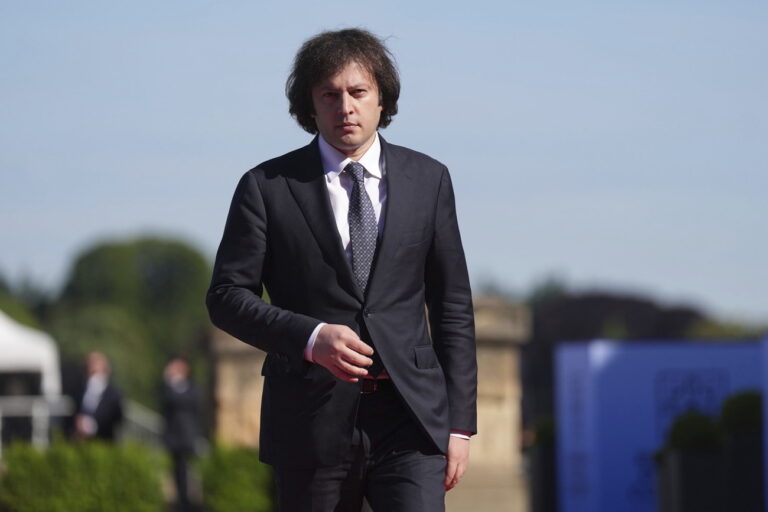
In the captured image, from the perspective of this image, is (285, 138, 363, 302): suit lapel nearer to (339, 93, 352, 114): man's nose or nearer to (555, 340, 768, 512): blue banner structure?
(339, 93, 352, 114): man's nose

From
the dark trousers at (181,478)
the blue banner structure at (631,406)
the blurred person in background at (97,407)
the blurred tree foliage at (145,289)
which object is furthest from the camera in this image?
the blurred tree foliage at (145,289)

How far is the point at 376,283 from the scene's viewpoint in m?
4.32

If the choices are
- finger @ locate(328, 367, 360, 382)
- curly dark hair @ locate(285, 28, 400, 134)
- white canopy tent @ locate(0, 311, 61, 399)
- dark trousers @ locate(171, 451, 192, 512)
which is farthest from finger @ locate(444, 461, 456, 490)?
white canopy tent @ locate(0, 311, 61, 399)

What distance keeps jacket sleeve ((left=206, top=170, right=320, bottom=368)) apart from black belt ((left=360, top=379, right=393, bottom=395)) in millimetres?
188

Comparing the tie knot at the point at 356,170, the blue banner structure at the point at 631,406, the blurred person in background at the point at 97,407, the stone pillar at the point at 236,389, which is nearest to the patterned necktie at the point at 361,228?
the tie knot at the point at 356,170

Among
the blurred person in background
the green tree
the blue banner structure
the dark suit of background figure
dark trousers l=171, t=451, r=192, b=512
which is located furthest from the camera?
the green tree

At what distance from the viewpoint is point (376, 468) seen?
4305 millimetres

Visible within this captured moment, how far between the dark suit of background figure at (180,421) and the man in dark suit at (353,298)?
43.5 ft

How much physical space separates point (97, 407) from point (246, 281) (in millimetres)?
13798

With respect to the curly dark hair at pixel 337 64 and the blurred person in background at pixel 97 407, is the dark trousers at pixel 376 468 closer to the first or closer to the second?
the curly dark hair at pixel 337 64

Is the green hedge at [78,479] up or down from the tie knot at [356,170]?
down

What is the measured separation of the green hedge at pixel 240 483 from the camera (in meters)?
15.3

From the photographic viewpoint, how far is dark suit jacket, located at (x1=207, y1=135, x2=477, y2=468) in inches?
168

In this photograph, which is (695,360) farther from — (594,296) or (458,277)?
(594,296)
